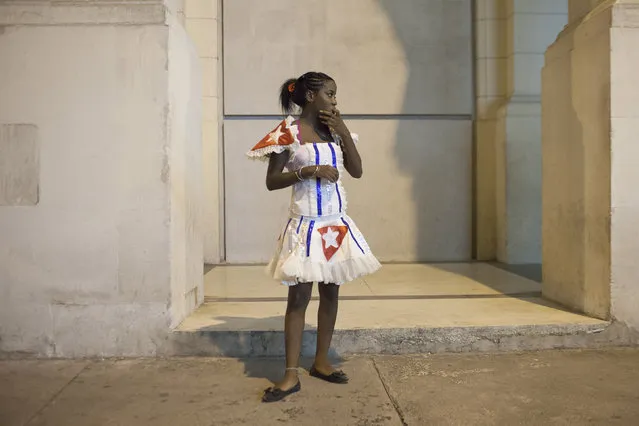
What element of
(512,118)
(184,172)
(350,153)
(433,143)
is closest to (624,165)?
(350,153)

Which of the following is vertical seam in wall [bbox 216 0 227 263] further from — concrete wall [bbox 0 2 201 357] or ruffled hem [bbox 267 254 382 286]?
ruffled hem [bbox 267 254 382 286]

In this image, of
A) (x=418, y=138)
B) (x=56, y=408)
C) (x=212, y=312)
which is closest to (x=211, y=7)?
(x=418, y=138)

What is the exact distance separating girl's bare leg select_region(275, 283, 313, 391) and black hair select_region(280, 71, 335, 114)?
1.01 metres

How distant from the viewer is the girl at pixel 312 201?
288cm

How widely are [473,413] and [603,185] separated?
2.08 metres

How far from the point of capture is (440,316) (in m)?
3.98

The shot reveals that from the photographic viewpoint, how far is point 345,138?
116 inches

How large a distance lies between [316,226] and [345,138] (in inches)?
19.3

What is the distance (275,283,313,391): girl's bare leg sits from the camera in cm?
294

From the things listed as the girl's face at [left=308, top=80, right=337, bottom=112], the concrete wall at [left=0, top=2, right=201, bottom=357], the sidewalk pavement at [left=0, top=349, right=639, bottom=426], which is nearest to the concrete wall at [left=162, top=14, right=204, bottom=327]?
the concrete wall at [left=0, top=2, right=201, bottom=357]

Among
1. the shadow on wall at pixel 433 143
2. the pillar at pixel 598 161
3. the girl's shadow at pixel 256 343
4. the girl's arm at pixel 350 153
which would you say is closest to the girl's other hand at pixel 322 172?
the girl's arm at pixel 350 153

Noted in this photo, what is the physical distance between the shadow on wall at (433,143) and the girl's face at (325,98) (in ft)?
14.2

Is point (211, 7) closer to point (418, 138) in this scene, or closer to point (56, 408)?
point (418, 138)

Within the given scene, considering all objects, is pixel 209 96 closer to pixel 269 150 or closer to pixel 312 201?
pixel 269 150
